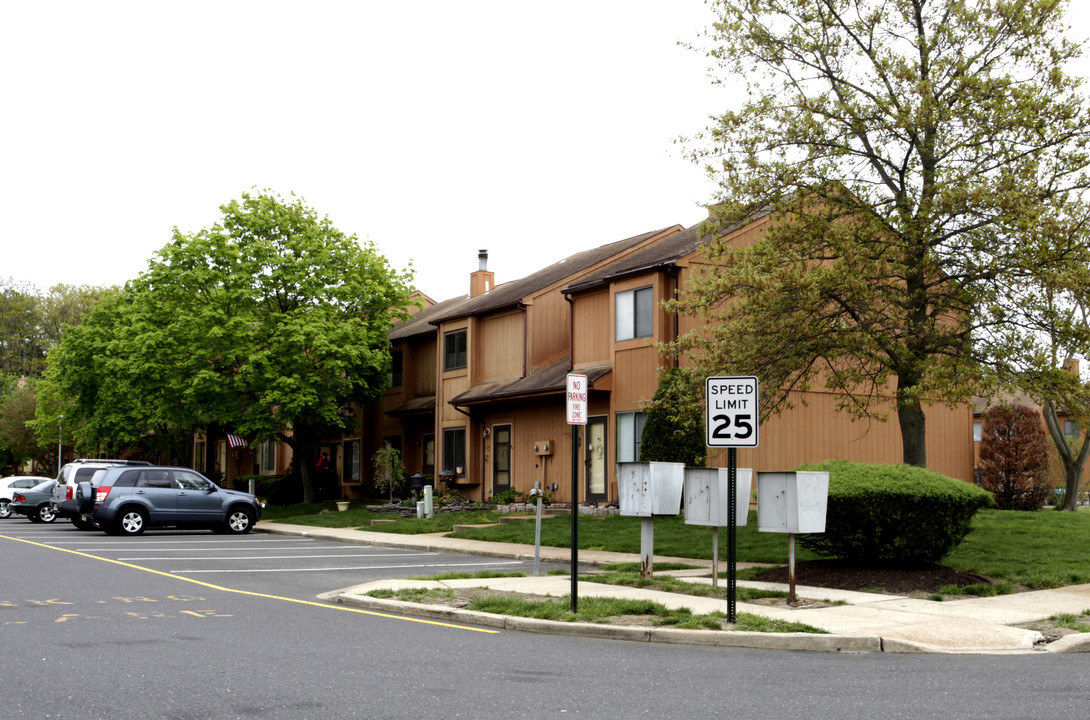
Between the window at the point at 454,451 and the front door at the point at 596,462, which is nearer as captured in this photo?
the front door at the point at 596,462

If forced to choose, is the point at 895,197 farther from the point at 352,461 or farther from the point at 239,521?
the point at 352,461

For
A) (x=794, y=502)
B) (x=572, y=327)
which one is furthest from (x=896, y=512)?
(x=572, y=327)

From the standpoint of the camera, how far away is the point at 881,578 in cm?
1337

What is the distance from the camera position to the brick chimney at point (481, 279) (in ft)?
131

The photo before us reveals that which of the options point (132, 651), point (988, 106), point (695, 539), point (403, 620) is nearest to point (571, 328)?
point (695, 539)

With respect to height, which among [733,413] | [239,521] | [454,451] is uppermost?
[733,413]

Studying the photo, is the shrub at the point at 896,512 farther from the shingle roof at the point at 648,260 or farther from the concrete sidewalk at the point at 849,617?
the shingle roof at the point at 648,260

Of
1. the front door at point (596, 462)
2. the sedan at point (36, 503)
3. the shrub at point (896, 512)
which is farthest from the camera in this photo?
the sedan at point (36, 503)

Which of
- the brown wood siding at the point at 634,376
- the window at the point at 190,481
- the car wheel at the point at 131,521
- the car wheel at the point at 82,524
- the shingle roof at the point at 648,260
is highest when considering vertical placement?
the shingle roof at the point at 648,260

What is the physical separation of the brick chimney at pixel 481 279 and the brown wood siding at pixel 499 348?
254 inches

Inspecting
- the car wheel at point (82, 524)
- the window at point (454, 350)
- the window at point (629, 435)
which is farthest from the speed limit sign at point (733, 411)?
the window at point (454, 350)

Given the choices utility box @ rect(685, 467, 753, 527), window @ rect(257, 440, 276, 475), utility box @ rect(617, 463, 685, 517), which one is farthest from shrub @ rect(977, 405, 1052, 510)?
window @ rect(257, 440, 276, 475)

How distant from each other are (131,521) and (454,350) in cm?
1272

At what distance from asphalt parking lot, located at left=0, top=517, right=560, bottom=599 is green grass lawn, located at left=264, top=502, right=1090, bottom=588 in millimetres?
2307
